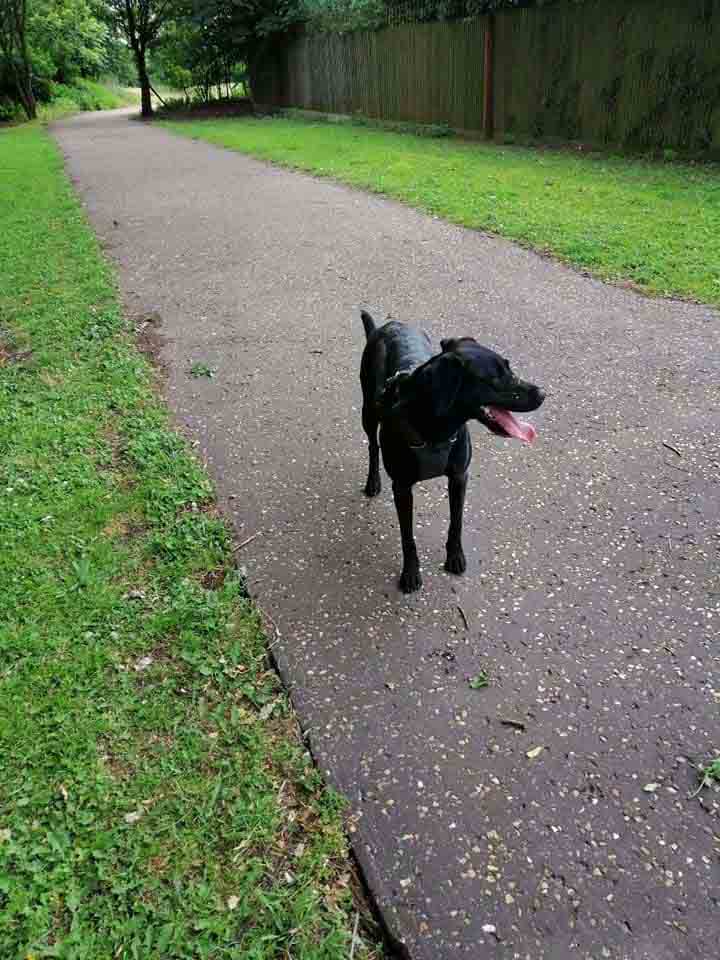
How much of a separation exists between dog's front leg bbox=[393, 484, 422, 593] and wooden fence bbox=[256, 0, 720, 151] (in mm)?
11003

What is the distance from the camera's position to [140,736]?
2.24m

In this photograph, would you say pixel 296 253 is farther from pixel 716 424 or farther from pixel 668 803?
pixel 668 803

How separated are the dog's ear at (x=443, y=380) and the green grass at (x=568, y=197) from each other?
13.8 ft

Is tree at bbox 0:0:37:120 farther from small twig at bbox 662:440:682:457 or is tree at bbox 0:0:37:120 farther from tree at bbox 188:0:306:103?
small twig at bbox 662:440:682:457

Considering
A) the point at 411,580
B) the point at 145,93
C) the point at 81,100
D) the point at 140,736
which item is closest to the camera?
the point at 140,736

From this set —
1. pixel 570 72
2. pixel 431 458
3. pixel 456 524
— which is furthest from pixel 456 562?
pixel 570 72

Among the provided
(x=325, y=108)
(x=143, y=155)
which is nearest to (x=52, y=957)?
(x=143, y=155)

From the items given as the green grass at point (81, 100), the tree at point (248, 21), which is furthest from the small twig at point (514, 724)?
the green grass at point (81, 100)

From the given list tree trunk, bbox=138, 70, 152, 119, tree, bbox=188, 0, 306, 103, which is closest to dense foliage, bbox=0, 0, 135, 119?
tree trunk, bbox=138, 70, 152, 119

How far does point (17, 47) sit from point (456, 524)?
1526 inches

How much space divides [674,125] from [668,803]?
40.0ft

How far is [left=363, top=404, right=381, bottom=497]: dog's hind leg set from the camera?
318 cm

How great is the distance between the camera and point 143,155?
16.9 m

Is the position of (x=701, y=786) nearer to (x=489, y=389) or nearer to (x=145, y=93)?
(x=489, y=389)
